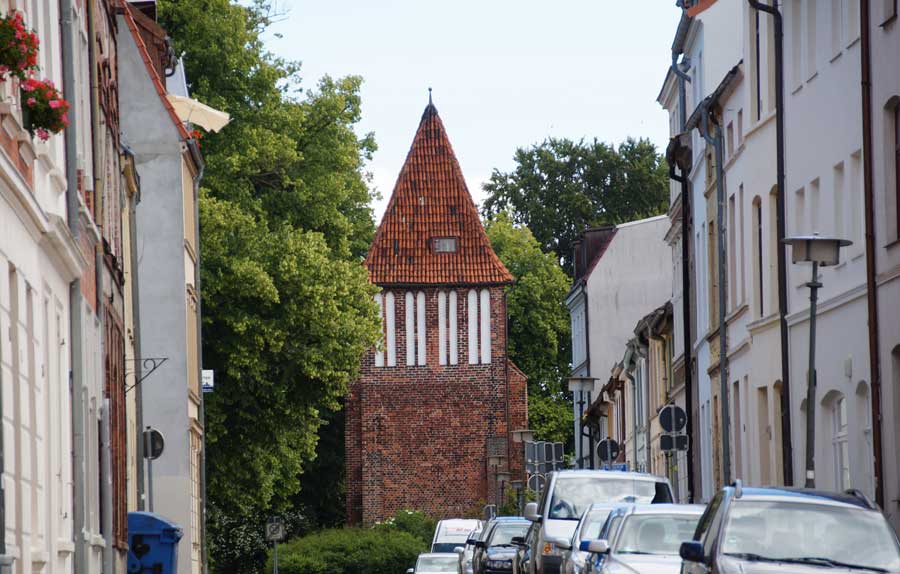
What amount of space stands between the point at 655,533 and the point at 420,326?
5769cm

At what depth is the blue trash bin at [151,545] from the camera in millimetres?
26094

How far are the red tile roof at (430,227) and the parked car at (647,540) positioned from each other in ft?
187

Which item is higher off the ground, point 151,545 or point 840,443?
point 840,443

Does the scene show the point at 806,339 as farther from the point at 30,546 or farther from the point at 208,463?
the point at 208,463

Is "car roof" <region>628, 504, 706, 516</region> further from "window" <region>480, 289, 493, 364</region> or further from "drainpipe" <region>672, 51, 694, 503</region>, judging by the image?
"window" <region>480, 289, 493, 364</region>

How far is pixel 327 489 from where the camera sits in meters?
77.6

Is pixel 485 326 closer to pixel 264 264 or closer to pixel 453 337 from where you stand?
pixel 453 337

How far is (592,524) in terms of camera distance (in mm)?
21984

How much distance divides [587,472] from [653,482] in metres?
0.95

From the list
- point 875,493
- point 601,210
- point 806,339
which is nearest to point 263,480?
point 806,339

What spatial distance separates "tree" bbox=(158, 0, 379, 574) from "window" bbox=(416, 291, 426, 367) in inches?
1012

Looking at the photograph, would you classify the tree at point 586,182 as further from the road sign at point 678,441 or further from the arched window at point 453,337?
the road sign at point 678,441

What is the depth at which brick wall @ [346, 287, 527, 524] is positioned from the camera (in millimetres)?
76438

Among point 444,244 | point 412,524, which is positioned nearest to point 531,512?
point 412,524
